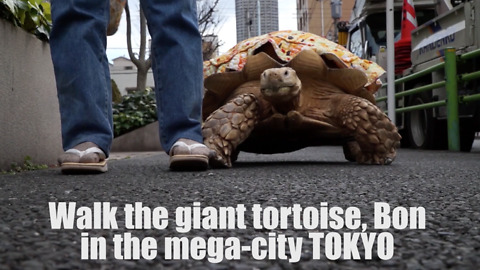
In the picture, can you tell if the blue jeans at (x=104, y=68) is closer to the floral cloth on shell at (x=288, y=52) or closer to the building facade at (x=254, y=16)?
the floral cloth on shell at (x=288, y=52)

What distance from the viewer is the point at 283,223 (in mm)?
1042

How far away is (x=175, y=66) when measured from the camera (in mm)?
2252

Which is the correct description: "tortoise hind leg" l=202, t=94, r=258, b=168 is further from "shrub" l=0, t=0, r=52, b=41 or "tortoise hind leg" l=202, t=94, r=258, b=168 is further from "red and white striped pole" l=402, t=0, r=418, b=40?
"red and white striped pole" l=402, t=0, r=418, b=40

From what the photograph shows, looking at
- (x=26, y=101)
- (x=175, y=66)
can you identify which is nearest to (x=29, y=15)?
(x=26, y=101)

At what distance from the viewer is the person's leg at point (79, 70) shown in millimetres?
2168

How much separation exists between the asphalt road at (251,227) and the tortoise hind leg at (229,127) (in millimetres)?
713

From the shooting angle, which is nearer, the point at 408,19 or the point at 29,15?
the point at 29,15

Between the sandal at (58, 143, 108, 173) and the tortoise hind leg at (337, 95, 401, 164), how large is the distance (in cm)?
115

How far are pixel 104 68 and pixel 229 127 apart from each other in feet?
1.86

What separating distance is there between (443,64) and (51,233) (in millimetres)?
4918

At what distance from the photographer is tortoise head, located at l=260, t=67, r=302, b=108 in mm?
2402

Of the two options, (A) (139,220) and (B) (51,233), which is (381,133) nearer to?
(A) (139,220)

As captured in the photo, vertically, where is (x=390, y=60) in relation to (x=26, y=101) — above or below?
above

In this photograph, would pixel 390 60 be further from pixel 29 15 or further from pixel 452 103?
pixel 29 15
